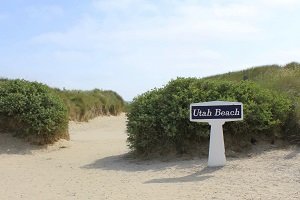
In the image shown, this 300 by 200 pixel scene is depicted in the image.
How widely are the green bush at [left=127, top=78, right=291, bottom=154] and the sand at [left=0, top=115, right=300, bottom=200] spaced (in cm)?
52

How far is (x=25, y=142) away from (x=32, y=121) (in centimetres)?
70

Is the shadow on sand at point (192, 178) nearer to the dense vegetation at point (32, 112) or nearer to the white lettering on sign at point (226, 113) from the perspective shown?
the white lettering on sign at point (226, 113)

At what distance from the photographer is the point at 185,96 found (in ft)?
38.2

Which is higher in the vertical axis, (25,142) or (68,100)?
(68,100)

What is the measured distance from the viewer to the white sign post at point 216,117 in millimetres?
10148

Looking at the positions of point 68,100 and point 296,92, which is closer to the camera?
point 296,92

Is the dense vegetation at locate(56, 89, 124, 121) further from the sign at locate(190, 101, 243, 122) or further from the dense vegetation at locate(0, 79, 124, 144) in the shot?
the sign at locate(190, 101, 243, 122)

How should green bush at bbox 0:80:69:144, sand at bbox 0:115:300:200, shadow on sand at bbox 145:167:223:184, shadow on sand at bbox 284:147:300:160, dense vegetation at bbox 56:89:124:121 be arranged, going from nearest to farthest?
sand at bbox 0:115:300:200
shadow on sand at bbox 145:167:223:184
shadow on sand at bbox 284:147:300:160
green bush at bbox 0:80:69:144
dense vegetation at bbox 56:89:124:121

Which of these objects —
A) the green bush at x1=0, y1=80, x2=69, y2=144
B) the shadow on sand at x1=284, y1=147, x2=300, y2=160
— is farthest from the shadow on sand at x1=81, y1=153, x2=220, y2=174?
the green bush at x1=0, y1=80, x2=69, y2=144

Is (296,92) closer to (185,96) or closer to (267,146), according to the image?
(267,146)

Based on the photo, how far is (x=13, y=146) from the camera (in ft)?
45.2

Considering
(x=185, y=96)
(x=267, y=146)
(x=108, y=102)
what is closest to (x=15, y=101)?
(x=185, y=96)

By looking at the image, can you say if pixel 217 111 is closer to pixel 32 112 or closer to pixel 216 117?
pixel 216 117

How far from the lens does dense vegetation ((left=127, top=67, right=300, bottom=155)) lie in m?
11.2
